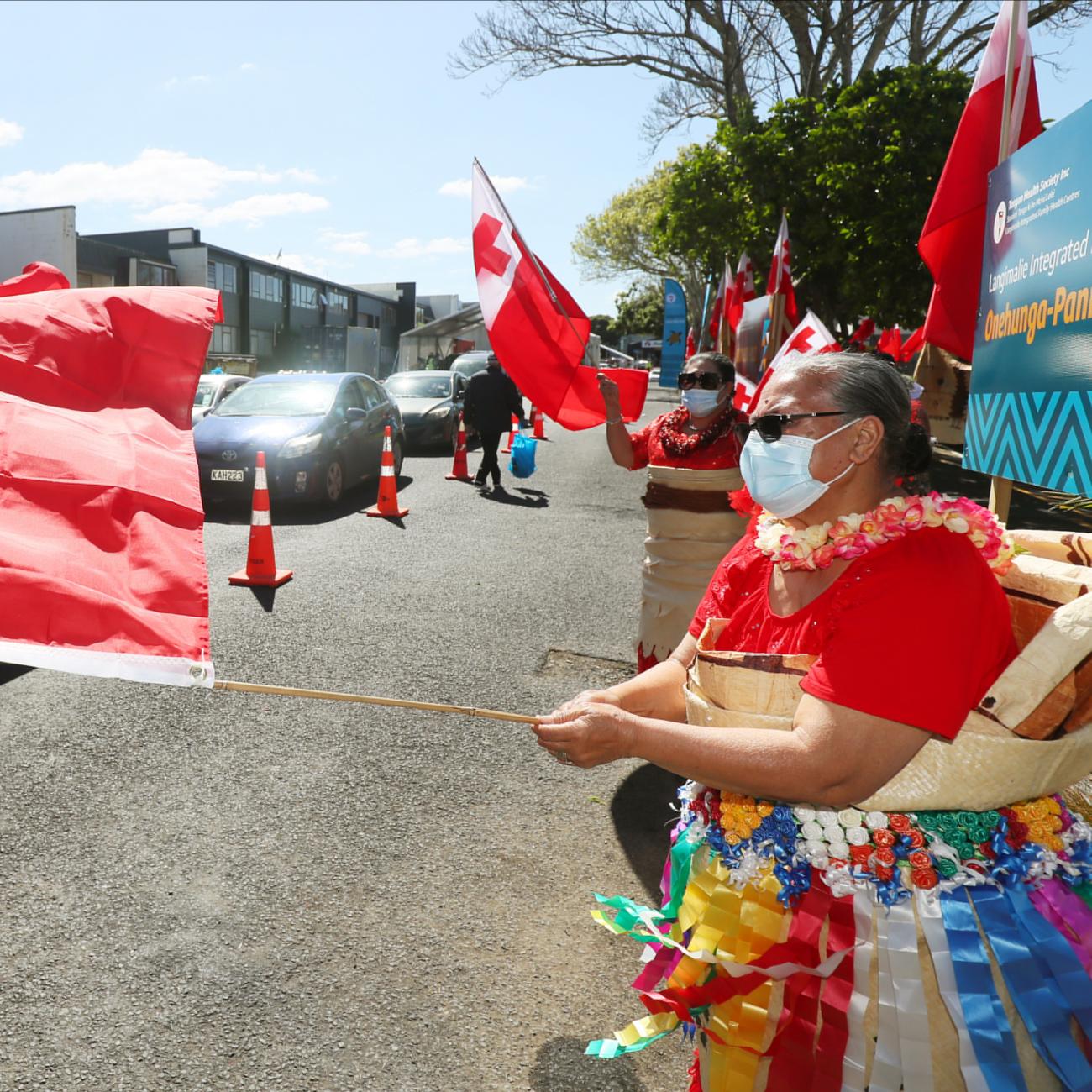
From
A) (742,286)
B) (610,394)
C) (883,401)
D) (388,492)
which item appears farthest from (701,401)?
(742,286)

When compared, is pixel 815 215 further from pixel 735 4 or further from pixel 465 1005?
pixel 465 1005

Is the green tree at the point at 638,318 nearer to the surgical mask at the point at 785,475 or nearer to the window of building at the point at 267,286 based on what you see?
the window of building at the point at 267,286

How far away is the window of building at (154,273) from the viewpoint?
39.9 m

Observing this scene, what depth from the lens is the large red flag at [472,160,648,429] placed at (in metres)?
4.22

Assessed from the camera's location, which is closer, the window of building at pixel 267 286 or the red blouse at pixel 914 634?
the red blouse at pixel 914 634

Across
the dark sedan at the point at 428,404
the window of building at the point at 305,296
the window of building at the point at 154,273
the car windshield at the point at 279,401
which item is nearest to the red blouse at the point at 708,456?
the car windshield at the point at 279,401

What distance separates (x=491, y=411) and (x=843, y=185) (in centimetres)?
764

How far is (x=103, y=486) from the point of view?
206 cm

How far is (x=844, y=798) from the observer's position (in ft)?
5.33

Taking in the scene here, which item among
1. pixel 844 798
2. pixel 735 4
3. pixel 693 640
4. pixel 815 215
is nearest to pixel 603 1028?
pixel 693 640

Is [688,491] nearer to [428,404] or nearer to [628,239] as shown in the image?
→ [428,404]

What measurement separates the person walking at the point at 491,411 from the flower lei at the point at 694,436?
8824 mm

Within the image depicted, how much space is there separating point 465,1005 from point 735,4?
2107 centimetres

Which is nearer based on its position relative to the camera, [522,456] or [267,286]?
[522,456]
